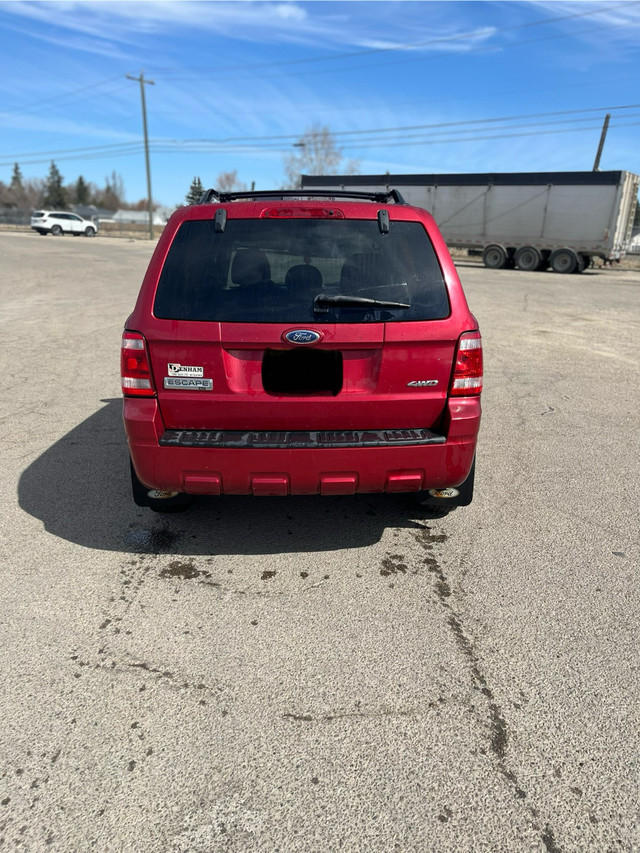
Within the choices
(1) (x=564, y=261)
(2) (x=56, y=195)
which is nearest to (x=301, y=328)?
(1) (x=564, y=261)

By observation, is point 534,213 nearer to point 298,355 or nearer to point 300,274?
point 300,274

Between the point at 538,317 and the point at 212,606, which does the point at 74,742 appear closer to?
the point at 212,606

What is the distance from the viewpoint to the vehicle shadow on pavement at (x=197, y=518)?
12.0ft

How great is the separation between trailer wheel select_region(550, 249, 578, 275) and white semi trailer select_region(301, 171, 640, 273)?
4 cm

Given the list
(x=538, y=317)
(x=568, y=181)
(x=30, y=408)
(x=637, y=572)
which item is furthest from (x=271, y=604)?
(x=568, y=181)

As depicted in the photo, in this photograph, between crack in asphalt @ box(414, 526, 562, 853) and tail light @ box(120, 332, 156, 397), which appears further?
Answer: tail light @ box(120, 332, 156, 397)

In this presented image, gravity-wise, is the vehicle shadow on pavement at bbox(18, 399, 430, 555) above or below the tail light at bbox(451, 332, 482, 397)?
below

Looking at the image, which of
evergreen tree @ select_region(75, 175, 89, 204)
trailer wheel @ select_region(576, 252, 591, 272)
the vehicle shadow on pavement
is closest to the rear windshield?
the vehicle shadow on pavement

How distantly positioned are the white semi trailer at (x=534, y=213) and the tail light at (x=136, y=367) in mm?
24032

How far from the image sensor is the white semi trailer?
2475 centimetres

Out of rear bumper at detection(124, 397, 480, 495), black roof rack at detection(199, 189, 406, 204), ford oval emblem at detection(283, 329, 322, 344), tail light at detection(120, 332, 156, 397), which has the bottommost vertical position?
rear bumper at detection(124, 397, 480, 495)

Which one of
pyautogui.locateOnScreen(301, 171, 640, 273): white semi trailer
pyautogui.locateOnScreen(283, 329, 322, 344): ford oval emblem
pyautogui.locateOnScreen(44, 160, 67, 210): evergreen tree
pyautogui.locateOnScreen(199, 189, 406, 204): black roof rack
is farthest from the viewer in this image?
pyautogui.locateOnScreen(44, 160, 67, 210): evergreen tree

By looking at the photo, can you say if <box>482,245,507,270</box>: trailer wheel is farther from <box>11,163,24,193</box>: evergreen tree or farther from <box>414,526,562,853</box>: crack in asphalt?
<box>11,163,24,193</box>: evergreen tree

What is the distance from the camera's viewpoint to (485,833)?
1902mm
